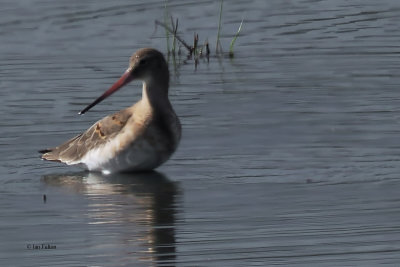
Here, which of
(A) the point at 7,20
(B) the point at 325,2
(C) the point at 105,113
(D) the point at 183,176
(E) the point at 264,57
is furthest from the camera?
(B) the point at 325,2

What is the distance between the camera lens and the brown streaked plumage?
40.7 feet

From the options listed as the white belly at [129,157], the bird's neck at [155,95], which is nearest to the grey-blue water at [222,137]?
the white belly at [129,157]

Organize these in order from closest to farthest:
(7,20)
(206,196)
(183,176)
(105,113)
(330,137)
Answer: (206,196) → (183,176) → (330,137) → (105,113) → (7,20)

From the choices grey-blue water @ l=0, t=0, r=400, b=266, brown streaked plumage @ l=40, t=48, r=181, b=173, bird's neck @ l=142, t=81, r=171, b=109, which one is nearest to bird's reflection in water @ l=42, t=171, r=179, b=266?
grey-blue water @ l=0, t=0, r=400, b=266

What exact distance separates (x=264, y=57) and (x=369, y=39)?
1561 mm

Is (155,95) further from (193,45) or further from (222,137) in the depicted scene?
(193,45)

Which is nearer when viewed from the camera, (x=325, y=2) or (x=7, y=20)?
(x=7, y=20)

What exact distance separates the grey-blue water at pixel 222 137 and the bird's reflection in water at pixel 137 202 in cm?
2

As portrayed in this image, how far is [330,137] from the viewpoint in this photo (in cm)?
1334

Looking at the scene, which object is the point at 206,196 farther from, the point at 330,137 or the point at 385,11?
the point at 385,11

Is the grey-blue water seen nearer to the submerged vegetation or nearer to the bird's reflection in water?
the bird's reflection in water

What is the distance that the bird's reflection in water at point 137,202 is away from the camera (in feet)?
33.3

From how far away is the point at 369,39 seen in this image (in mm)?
17953

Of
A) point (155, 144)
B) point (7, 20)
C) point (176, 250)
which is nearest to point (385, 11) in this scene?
point (7, 20)
